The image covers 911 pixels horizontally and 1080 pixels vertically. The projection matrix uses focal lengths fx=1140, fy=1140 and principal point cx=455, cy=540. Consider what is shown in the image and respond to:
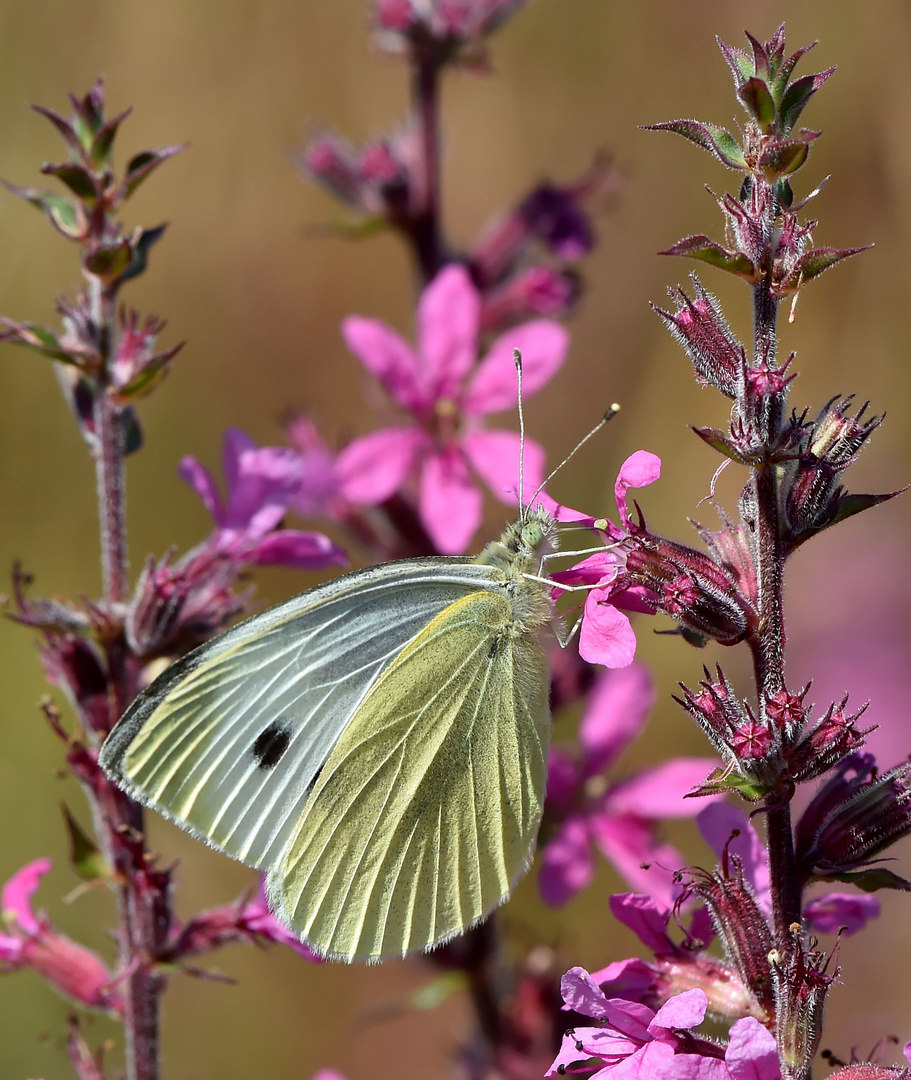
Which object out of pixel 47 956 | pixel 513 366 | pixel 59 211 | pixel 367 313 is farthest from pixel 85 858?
pixel 367 313

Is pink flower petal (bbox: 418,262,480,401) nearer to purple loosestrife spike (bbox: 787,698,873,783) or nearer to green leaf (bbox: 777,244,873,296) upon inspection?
green leaf (bbox: 777,244,873,296)

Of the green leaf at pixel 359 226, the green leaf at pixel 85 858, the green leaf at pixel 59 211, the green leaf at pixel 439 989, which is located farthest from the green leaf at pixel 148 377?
the green leaf at pixel 439 989

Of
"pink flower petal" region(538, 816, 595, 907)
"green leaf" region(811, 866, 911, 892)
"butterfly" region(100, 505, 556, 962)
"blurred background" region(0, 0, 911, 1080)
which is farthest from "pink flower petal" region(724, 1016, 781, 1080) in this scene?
"blurred background" region(0, 0, 911, 1080)

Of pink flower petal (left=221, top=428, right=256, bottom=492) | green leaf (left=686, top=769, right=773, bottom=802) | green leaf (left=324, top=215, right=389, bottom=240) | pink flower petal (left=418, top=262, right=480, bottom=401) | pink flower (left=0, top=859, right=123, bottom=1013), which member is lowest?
pink flower (left=0, top=859, right=123, bottom=1013)

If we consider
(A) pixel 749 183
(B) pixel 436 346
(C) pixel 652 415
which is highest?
(C) pixel 652 415

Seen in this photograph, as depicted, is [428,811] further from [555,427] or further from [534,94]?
[534,94]

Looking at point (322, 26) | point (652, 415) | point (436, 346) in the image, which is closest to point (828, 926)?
point (436, 346)

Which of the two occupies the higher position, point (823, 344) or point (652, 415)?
point (823, 344)

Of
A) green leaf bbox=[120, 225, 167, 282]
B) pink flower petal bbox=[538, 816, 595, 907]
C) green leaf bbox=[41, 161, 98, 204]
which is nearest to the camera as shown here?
green leaf bbox=[41, 161, 98, 204]
